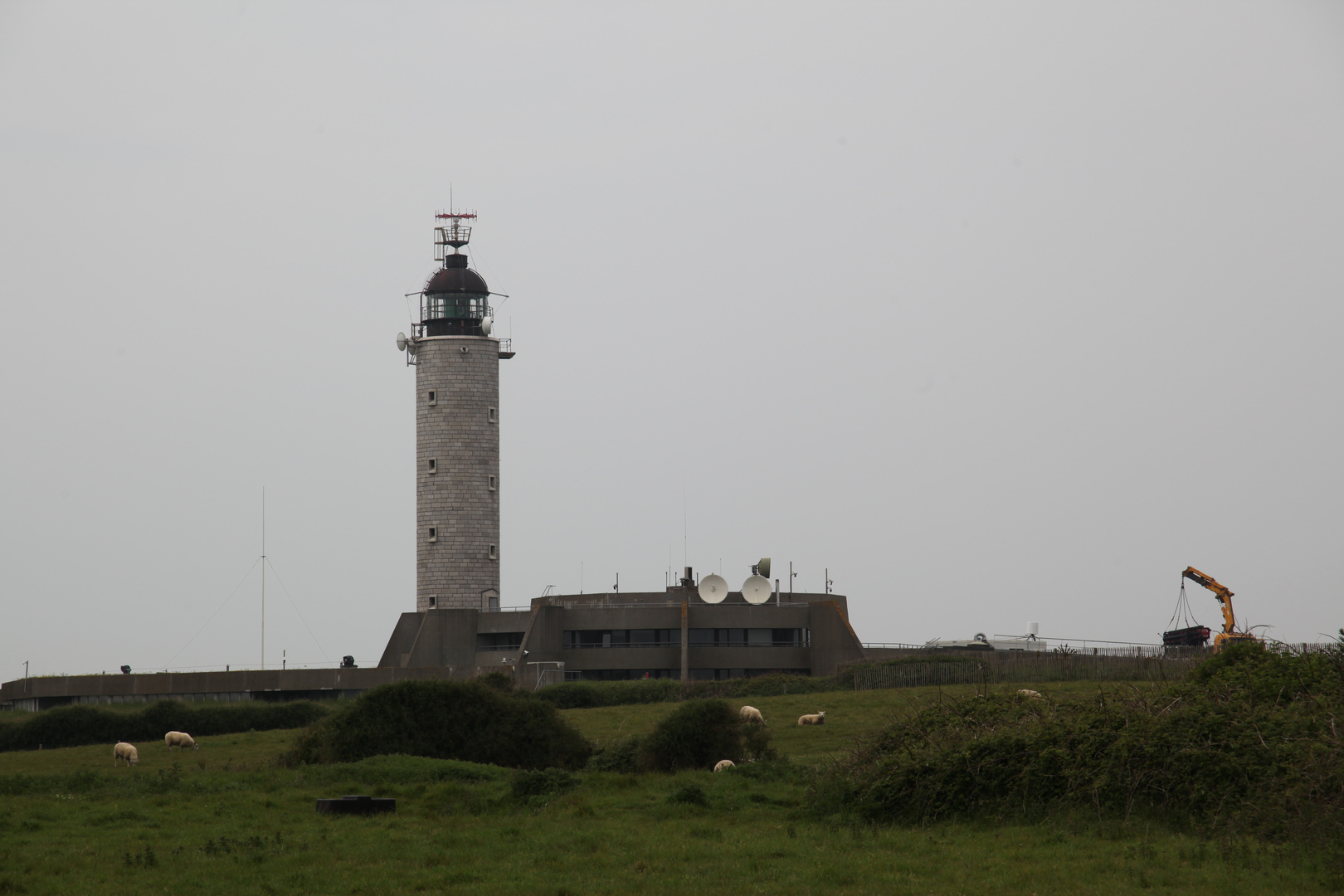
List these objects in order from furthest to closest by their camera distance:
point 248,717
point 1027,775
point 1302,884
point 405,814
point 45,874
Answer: point 248,717, point 405,814, point 1027,775, point 45,874, point 1302,884

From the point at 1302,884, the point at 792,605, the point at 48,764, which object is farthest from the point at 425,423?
the point at 1302,884

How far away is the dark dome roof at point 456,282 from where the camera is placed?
271 ft

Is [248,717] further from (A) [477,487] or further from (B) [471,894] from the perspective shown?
(B) [471,894]

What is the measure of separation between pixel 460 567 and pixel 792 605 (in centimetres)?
1730

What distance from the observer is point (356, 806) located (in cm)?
2788

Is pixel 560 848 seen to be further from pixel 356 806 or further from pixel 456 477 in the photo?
pixel 456 477

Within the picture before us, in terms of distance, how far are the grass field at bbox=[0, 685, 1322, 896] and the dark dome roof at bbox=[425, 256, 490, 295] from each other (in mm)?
50514

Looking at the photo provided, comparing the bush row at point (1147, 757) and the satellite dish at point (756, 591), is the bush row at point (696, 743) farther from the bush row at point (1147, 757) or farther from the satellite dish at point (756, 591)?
the satellite dish at point (756, 591)

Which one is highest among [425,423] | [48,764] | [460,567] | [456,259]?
[456,259]

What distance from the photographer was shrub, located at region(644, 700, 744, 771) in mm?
36844

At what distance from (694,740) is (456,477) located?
140 feet

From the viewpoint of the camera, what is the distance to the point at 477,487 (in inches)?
3066

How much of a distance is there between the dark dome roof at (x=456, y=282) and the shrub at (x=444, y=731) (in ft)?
147

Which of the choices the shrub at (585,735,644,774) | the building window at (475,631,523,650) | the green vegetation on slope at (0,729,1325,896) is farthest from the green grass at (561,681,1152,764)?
the building window at (475,631,523,650)
